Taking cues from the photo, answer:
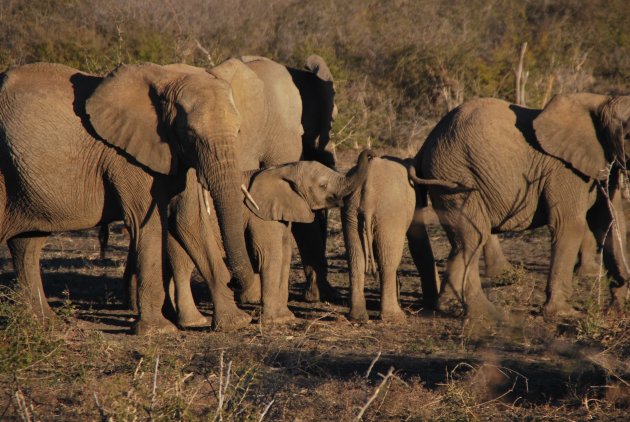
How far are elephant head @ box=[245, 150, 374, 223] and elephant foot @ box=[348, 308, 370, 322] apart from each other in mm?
782

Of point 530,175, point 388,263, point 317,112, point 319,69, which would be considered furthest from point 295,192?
point 319,69

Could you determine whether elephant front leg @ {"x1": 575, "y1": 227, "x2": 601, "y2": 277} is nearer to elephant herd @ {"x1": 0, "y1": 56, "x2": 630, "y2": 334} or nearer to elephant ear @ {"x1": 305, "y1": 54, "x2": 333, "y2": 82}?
elephant herd @ {"x1": 0, "y1": 56, "x2": 630, "y2": 334}

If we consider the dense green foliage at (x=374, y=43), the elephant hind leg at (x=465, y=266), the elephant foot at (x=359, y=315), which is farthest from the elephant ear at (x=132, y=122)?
the dense green foliage at (x=374, y=43)

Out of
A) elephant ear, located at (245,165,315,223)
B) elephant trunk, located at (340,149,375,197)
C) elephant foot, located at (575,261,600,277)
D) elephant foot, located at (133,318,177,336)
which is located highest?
elephant trunk, located at (340,149,375,197)

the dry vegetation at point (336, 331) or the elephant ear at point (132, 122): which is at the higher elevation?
the elephant ear at point (132, 122)

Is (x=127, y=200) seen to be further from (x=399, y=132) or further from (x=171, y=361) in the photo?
(x=399, y=132)

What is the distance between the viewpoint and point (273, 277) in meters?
8.41

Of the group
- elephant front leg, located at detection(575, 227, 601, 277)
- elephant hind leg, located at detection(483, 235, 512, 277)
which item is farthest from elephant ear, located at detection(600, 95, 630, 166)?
elephant hind leg, located at detection(483, 235, 512, 277)

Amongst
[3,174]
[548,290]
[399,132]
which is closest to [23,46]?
[399,132]

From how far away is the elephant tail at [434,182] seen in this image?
8.75m

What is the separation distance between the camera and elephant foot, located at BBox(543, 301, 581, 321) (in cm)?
862

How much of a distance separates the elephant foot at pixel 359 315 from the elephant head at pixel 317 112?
2.52 metres

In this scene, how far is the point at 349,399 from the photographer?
6.19m

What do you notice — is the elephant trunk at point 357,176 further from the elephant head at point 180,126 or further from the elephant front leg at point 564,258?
the elephant front leg at point 564,258
